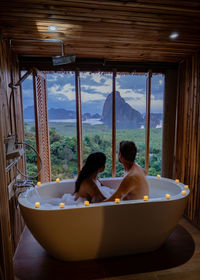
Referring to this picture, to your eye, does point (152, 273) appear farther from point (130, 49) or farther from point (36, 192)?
point (130, 49)

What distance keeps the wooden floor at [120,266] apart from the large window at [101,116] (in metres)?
1.23

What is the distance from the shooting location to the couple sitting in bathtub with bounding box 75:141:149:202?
6.15 ft

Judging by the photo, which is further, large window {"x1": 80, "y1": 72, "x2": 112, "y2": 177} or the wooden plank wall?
large window {"x1": 80, "y1": 72, "x2": 112, "y2": 177}

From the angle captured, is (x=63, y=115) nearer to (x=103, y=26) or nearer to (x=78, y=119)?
(x=78, y=119)

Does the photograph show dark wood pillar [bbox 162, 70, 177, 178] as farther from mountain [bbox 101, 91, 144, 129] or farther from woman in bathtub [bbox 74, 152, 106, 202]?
woman in bathtub [bbox 74, 152, 106, 202]

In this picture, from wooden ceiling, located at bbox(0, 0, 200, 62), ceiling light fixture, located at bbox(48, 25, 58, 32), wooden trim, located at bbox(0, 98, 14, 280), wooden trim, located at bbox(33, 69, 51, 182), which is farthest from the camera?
wooden trim, located at bbox(33, 69, 51, 182)

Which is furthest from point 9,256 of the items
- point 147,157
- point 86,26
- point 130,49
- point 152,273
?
point 130,49

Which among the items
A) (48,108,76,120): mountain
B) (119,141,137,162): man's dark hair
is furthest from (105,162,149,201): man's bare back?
(48,108,76,120): mountain

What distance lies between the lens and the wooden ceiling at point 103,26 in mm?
1342

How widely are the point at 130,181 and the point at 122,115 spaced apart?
56.8 inches

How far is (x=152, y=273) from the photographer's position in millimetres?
1644

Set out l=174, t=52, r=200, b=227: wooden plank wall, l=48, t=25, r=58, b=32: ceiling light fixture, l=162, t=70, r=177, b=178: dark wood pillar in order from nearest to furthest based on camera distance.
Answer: l=48, t=25, r=58, b=32: ceiling light fixture < l=174, t=52, r=200, b=227: wooden plank wall < l=162, t=70, r=177, b=178: dark wood pillar

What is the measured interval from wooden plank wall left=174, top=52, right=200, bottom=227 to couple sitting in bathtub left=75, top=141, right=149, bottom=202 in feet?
2.89

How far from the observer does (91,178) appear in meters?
2.04
